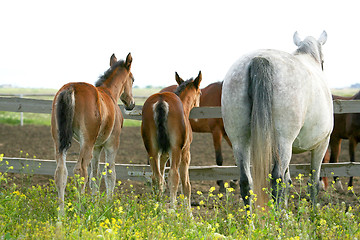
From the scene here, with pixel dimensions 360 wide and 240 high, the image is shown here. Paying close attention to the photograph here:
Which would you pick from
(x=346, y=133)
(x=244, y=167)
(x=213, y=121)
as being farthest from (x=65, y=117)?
(x=346, y=133)

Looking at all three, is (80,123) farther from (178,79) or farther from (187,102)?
(178,79)

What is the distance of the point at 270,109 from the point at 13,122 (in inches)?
826

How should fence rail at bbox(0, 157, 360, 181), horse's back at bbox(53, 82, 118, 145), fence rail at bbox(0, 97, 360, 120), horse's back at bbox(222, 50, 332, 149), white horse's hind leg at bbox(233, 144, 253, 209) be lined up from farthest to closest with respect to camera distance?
fence rail at bbox(0, 157, 360, 181)
fence rail at bbox(0, 97, 360, 120)
horse's back at bbox(53, 82, 118, 145)
white horse's hind leg at bbox(233, 144, 253, 209)
horse's back at bbox(222, 50, 332, 149)

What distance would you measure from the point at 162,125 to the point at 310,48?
Answer: 2.32m

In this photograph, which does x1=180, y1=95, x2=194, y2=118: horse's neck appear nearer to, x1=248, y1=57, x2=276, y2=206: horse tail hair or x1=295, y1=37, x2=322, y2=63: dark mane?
x1=295, y1=37, x2=322, y2=63: dark mane

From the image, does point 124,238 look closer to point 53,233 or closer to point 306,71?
point 53,233

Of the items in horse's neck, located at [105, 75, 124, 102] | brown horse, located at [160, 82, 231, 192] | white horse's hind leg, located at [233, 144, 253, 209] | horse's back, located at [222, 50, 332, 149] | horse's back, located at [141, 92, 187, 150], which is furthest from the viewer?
brown horse, located at [160, 82, 231, 192]

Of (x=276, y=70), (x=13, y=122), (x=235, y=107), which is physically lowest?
(x=13, y=122)

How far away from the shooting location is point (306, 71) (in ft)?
15.4

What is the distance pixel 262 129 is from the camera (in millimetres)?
4258

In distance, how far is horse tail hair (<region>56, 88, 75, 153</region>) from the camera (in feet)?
15.4

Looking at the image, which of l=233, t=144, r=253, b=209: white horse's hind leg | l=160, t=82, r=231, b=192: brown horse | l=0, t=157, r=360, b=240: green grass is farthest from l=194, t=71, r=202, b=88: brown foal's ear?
l=160, t=82, r=231, b=192: brown horse

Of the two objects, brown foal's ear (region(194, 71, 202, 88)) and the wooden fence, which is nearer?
brown foal's ear (region(194, 71, 202, 88))

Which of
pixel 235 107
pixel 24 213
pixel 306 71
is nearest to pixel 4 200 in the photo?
pixel 24 213
